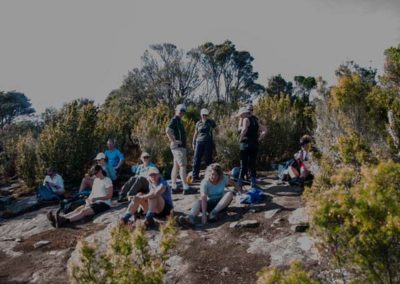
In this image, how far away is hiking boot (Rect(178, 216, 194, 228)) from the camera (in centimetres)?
679

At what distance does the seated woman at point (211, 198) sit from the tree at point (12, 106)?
36.4 metres

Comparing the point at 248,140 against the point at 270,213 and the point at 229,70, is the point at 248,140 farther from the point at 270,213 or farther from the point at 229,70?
the point at 229,70

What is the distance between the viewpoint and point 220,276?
5.12m

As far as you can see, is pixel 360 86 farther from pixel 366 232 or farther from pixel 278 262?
pixel 366 232

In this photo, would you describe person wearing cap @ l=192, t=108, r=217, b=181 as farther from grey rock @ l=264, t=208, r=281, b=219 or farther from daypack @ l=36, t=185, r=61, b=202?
daypack @ l=36, t=185, r=61, b=202

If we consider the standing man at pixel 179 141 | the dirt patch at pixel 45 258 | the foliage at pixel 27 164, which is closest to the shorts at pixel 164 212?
the dirt patch at pixel 45 258

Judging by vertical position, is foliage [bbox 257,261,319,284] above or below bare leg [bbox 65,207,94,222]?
above

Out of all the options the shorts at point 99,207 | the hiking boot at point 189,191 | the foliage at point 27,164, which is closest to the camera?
the shorts at point 99,207

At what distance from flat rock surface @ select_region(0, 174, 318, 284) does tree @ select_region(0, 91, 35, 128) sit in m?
35.0

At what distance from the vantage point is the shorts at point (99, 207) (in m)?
8.21

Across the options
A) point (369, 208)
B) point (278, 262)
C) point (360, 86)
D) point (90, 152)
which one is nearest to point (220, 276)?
point (278, 262)

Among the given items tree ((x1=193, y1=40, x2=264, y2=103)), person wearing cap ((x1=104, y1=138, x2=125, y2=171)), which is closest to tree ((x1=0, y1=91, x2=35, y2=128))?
tree ((x1=193, y1=40, x2=264, y2=103))

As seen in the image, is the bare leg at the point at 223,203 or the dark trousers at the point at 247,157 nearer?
the bare leg at the point at 223,203

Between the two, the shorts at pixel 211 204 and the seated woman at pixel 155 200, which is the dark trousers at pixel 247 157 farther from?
the seated woman at pixel 155 200
